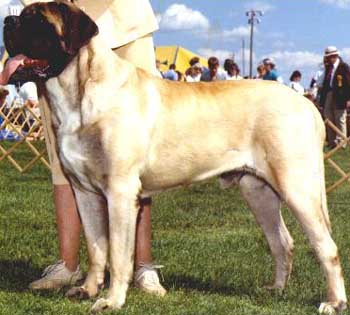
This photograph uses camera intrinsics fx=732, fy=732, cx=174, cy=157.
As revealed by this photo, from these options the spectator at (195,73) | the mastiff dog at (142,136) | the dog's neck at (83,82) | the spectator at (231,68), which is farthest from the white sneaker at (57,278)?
the spectator at (195,73)

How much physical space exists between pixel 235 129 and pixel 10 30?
125 cm

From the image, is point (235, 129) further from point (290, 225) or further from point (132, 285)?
point (290, 225)

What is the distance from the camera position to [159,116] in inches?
148

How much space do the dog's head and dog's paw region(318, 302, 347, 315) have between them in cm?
184

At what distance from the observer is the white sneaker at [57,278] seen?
433 centimetres

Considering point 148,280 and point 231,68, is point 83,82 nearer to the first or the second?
point 148,280

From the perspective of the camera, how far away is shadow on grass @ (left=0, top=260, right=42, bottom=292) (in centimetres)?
433

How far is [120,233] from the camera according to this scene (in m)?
3.69

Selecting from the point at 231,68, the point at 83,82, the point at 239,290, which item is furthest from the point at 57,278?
the point at 231,68

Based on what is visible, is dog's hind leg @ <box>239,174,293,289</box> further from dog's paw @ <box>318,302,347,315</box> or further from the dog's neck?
the dog's neck

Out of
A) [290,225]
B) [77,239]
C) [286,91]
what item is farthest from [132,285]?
[290,225]

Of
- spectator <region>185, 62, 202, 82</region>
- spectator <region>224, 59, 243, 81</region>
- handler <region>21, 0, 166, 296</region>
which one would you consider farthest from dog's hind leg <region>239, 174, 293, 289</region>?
spectator <region>185, 62, 202, 82</region>

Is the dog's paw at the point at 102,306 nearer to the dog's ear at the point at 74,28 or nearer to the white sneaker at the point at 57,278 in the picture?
the white sneaker at the point at 57,278

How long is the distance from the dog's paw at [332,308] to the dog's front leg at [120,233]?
103 centimetres
